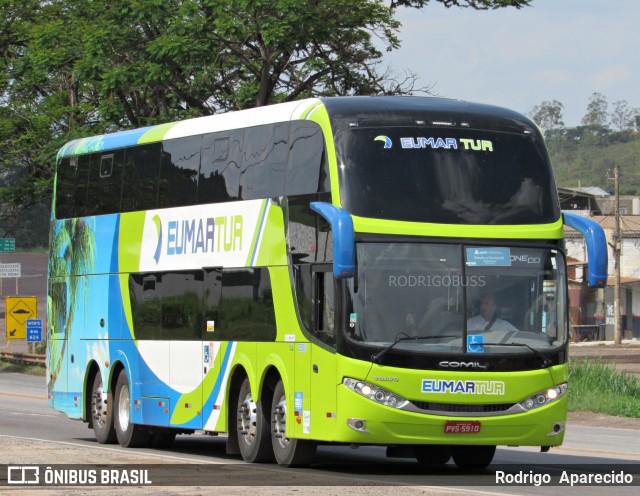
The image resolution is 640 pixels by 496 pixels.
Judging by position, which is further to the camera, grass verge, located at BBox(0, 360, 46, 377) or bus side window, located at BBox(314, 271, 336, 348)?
grass verge, located at BBox(0, 360, 46, 377)

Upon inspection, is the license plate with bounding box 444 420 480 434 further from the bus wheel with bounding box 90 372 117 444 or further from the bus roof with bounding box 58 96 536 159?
the bus wheel with bounding box 90 372 117 444

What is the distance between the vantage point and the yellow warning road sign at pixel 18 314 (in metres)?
47.8

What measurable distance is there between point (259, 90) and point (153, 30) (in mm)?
3379

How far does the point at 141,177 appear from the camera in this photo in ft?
68.3

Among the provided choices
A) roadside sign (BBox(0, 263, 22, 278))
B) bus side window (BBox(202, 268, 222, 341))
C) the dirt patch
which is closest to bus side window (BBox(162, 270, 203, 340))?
bus side window (BBox(202, 268, 222, 341))

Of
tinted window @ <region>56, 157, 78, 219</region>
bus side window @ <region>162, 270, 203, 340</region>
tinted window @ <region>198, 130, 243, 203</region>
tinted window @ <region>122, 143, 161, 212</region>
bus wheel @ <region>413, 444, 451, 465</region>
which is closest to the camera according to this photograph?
bus wheel @ <region>413, 444, 451, 465</region>

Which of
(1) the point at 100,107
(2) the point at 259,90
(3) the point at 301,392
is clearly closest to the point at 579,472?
(3) the point at 301,392

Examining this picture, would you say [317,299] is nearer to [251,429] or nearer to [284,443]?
[284,443]

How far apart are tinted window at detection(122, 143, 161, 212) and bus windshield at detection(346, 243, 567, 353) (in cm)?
593

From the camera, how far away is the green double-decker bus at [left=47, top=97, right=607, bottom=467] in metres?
15.1

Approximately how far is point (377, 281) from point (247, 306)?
2777mm

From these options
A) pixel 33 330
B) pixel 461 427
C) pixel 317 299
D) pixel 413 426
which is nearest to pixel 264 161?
pixel 317 299

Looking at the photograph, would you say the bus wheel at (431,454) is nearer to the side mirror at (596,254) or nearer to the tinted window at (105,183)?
the side mirror at (596,254)

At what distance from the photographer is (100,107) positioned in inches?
1570
